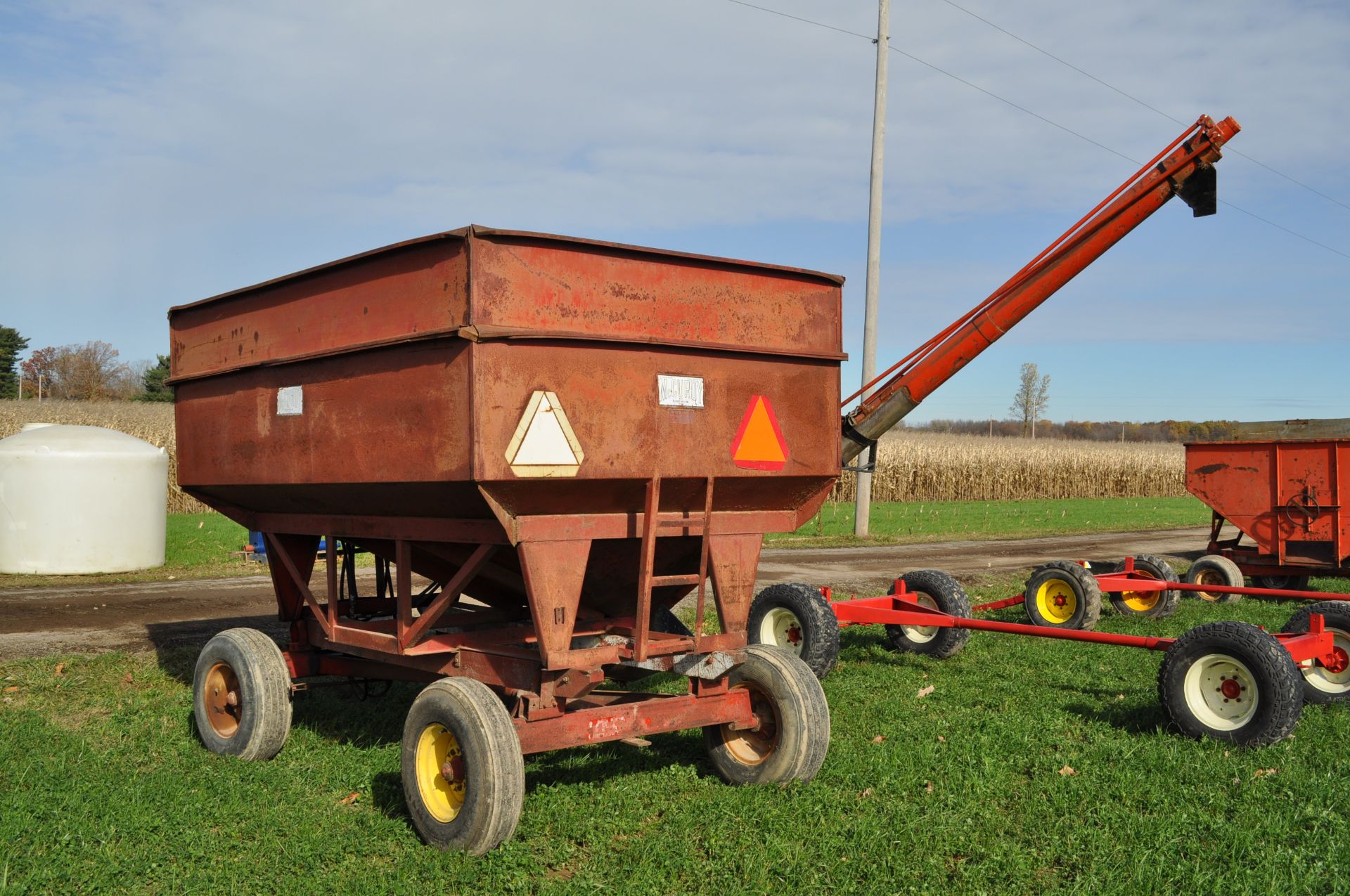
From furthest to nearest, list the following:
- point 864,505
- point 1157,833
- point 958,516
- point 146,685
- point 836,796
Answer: point 958,516 < point 864,505 < point 146,685 < point 836,796 < point 1157,833

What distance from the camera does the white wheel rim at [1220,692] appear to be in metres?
6.15

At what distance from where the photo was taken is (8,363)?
6669 centimetres

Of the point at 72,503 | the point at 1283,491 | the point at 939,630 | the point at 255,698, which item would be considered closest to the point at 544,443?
the point at 255,698

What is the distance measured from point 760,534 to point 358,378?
2298 millimetres

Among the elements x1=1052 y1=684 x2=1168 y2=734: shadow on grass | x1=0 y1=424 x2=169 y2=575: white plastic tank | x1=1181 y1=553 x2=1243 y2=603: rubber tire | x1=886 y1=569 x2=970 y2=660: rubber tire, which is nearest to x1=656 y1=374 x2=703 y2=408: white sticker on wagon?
x1=1052 y1=684 x2=1168 y2=734: shadow on grass

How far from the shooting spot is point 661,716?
529 centimetres

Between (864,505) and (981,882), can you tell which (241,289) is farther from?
(864,505)

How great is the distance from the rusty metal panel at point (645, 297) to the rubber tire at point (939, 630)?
146 inches

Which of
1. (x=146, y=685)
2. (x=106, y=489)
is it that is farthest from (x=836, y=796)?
(x=106, y=489)

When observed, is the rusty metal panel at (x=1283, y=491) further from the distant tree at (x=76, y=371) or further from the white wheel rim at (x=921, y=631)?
the distant tree at (x=76, y=371)

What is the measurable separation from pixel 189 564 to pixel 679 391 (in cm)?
1249

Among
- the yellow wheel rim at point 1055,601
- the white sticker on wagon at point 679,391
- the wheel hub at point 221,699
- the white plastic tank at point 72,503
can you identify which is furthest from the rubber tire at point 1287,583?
the white plastic tank at point 72,503

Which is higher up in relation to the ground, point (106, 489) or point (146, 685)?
point (106, 489)

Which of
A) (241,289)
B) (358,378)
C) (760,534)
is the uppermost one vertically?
(241,289)
